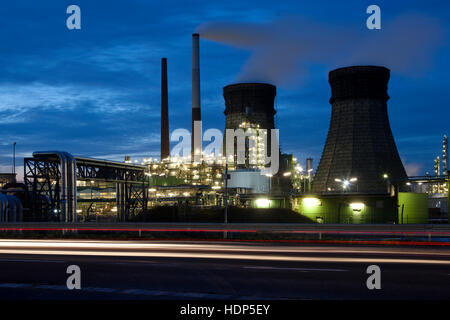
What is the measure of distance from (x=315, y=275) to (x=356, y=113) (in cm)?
7258

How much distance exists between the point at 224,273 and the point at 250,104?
89.9m

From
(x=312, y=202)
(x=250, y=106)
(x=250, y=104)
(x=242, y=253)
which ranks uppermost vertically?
(x=250, y=104)

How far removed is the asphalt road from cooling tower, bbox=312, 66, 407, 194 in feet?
209

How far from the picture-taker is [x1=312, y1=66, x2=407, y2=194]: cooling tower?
8288cm

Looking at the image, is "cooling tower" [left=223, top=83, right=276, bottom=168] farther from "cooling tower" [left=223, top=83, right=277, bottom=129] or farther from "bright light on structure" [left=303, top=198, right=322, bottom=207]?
"bright light on structure" [left=303, top=198, right=322, bottom=207]

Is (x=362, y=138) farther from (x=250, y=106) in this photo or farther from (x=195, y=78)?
(x=195, y=78)

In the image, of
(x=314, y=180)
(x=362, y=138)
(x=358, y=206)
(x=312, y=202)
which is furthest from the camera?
(x=314, y=180)

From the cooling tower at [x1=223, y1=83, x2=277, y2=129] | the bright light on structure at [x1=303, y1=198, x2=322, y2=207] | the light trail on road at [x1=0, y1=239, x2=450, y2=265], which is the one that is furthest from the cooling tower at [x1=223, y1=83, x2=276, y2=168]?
the light trail on road at [x1=0, y1=239, x2=450, y2=265]

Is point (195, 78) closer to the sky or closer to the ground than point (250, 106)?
closer to the sky

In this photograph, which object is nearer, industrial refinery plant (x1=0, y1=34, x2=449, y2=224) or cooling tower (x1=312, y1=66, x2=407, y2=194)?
industrial refinery plant (x1=0, y1=34, x2=449, y2=224)

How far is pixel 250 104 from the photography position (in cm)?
10350

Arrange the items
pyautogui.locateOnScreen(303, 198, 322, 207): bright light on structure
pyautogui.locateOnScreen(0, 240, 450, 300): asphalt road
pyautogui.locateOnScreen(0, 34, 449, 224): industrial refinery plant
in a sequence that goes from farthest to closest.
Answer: pyautogui.locateOnScreen(303, 198, 322, 207): bright light on structure → pyautogui.locateOnScreen(0, 34, 449, 224): industrial refinery plant → pyautogui.locateOnScreen(0, 240, 450, 300): asphalt road

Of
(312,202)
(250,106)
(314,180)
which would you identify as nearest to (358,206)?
(312,202)

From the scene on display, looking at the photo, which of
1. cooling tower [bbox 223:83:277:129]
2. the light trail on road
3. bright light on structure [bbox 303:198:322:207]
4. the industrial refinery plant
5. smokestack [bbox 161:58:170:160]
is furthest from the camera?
cooling tower [bbox 223:83:277:129]
